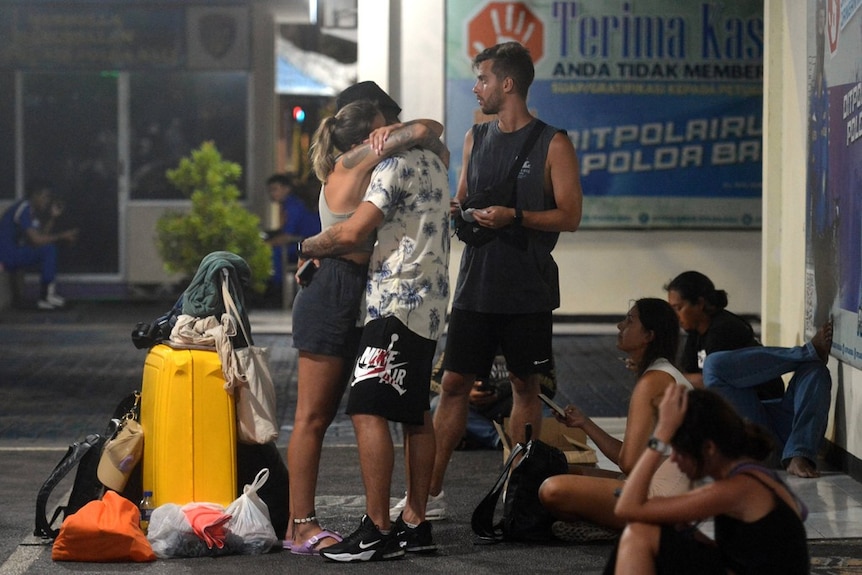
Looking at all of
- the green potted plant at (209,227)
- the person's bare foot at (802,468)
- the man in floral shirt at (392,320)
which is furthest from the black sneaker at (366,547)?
the green potted plant at (209,227)

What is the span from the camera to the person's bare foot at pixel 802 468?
7.42m

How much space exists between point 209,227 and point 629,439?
1202cm

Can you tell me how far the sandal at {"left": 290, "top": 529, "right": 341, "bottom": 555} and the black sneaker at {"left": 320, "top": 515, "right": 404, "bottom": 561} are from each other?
0.06 meters

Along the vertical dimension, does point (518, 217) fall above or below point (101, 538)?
above

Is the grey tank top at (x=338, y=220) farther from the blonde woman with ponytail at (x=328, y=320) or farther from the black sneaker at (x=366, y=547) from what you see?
the black sneaker at (x=366, y=547)

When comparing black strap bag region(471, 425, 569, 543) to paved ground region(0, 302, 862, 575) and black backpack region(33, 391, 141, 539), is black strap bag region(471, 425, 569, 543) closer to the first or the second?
paved ground region(0, 302, 862, 575)

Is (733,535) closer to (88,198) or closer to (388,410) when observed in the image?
(388,410)

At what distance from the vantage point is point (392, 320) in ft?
18.8

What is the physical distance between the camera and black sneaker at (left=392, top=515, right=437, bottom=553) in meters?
5.88

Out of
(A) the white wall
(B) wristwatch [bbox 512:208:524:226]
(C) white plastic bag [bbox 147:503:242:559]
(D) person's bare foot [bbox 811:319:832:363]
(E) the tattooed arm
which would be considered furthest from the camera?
(A) the white wall

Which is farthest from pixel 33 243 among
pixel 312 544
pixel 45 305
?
pixel 312 544

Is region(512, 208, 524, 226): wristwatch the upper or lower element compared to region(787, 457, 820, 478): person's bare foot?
upper

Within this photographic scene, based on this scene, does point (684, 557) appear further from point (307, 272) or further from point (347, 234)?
point (307, 272)

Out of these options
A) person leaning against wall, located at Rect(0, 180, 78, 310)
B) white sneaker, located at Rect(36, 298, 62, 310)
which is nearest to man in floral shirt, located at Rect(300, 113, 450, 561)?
white sneaker, located at Rect(36, 298, 62, 310)
